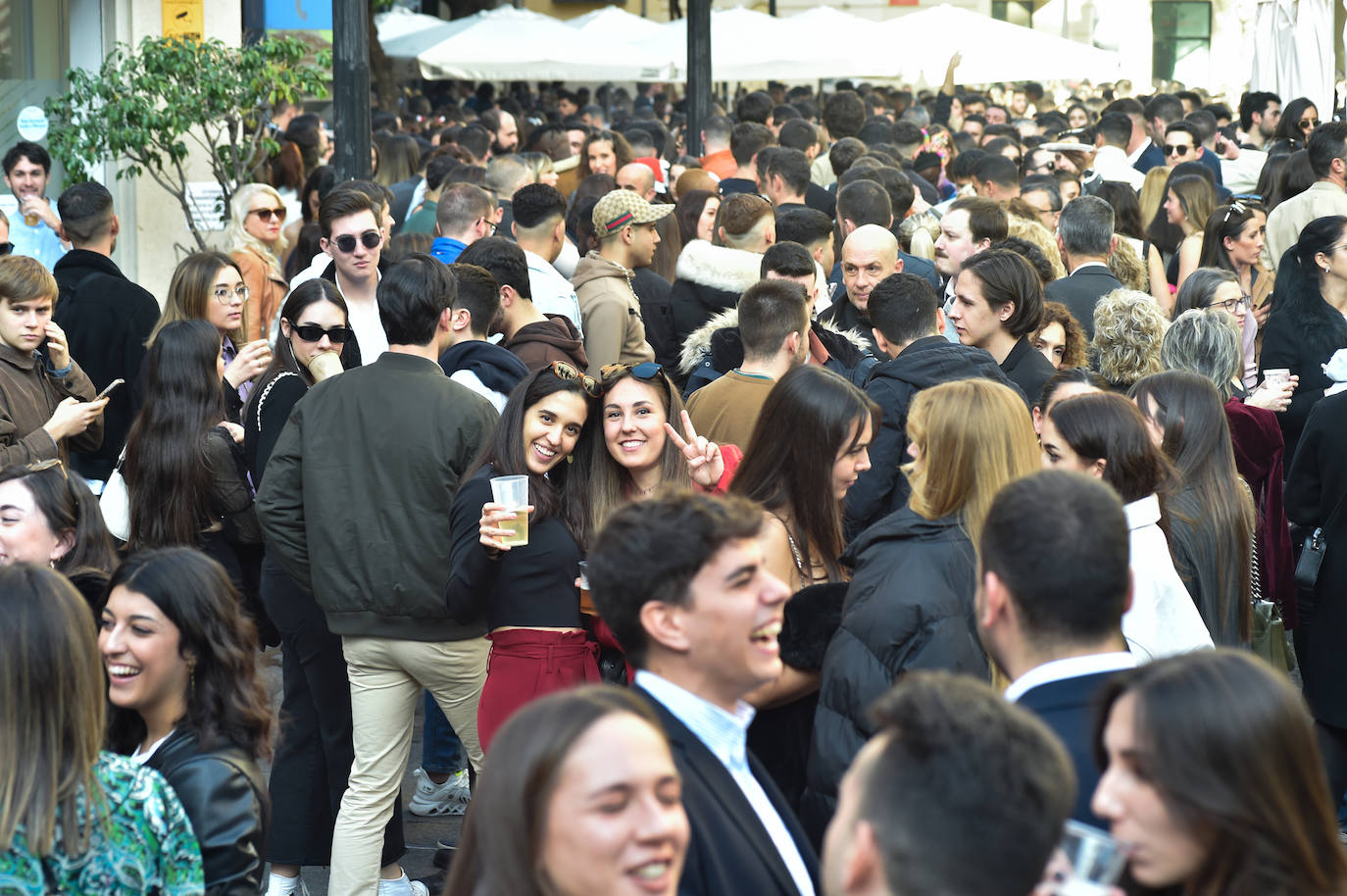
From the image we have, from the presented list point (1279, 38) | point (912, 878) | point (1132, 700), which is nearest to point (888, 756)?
point (912, 878)

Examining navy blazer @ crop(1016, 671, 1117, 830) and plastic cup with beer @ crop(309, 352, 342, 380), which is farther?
plastic cup with beer @ crop(309, 352, 342, 380)

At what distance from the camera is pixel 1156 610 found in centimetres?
388

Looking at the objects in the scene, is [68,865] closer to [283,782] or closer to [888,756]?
[888,756]

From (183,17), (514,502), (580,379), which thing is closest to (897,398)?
(580,379)

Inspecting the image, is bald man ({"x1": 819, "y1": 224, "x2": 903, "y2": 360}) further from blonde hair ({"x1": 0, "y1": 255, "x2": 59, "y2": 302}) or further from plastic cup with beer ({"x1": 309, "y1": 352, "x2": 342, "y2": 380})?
blonde hair ({"x1": 0, "y1": 255, "x2": 59, "y2": 302})

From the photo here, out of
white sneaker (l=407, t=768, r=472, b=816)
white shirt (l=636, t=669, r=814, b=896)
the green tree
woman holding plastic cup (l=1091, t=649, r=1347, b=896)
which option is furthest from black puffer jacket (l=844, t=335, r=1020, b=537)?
the green tree

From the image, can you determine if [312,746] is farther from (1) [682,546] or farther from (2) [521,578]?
(1) [682,546]

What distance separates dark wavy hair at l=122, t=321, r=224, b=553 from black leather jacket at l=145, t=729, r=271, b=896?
2.27m

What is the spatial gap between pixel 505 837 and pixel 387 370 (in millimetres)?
2958

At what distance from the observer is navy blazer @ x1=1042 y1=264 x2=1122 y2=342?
7336 millimetres

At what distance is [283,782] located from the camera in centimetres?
527

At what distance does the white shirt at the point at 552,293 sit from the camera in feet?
23.3

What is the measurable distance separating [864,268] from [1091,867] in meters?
5.58

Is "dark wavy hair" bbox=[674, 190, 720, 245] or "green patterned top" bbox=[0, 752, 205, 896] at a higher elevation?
"dark wavy hair" bbox=[674, 190, 720, 245]
